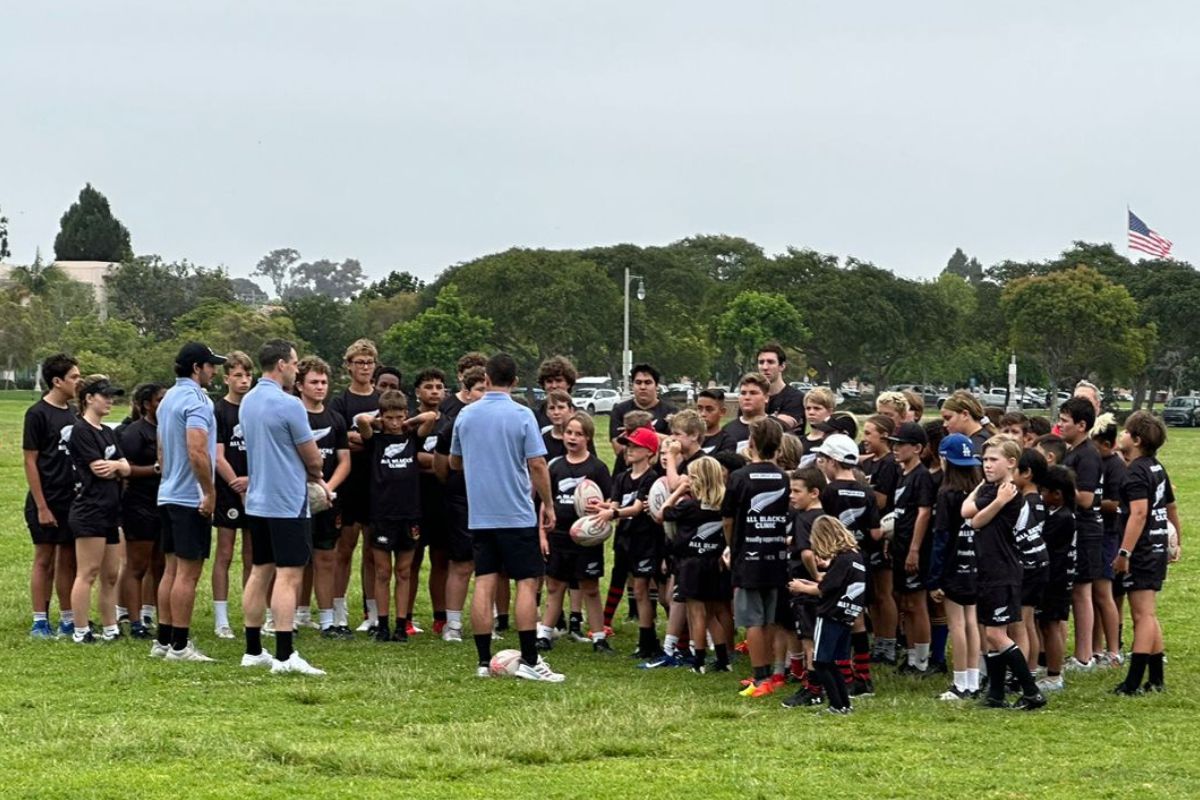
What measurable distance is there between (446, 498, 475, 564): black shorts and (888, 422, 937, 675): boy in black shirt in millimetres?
3264

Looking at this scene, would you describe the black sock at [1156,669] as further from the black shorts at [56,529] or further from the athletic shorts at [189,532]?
the black shorts at [56,529]

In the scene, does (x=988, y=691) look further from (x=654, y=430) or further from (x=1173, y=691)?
(x=654, y=430)

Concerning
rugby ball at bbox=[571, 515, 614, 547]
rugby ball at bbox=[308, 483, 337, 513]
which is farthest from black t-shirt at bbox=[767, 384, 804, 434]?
rugby ball at bbox=[308, 483, 337, 513]

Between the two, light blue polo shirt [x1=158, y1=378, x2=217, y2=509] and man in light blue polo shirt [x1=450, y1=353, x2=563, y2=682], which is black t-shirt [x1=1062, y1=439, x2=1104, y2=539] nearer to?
man in light blue polo shirt [x1=450, y1=353, x2=563, y2=682]

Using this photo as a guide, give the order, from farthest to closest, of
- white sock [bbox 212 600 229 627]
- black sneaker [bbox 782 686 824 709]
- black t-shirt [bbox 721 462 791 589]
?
white sock [bbox 212 600 229 627]
black t-shirt [bbox 721 462 791 589]
black sneaker [bbox 782 686 824 709]

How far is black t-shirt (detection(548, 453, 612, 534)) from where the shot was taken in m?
11.4

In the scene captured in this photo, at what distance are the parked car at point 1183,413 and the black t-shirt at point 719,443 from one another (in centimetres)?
6244

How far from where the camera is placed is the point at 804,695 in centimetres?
930

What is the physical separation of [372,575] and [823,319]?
7067 cm

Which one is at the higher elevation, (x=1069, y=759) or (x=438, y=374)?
(x=438, y=374)

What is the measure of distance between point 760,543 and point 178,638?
402cm

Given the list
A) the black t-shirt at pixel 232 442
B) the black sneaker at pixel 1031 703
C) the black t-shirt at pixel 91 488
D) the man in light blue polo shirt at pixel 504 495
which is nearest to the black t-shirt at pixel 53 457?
the black t-shirt at pixel 91 488

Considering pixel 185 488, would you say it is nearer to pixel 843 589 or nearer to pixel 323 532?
pixel 323 532

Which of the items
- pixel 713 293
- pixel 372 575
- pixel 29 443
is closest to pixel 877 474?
pixel 372 575
